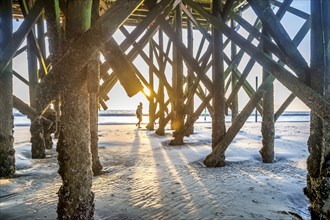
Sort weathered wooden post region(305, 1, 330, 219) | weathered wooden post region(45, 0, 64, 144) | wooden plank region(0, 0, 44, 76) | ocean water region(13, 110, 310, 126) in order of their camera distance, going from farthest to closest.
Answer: ocean water region(13, 110, 310, 126), wooden plank region(0, 0, 44, 76), weathered wooden post region(305, 1, 330, 219), weathered wooden post region(45, 0, 64, 144)

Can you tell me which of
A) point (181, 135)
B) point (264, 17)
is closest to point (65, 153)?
point (264, 17)

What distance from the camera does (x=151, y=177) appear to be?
3602 mm

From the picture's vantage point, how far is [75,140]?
6.34ft

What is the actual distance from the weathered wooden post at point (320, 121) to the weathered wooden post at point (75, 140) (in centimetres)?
187

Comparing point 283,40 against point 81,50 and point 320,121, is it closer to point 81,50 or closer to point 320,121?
point 320,121

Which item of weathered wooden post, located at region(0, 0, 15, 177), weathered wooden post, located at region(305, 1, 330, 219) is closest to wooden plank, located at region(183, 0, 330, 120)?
weathered wooden post, located at region(305, 1, 330, 219)

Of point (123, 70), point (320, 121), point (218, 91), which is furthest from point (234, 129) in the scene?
point (123, 70)

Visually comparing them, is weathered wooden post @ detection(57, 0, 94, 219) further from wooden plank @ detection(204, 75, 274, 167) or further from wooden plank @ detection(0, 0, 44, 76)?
wooden plank @ detection(204, 75, 274, 167)

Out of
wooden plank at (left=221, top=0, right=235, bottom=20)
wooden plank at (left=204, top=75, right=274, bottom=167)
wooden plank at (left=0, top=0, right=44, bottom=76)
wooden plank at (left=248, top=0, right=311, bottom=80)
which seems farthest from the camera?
wooden plank at (left=204, top=75, right=274, bottom=167)

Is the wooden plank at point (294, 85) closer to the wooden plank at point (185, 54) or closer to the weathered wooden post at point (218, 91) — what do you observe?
the weathered wooden post at point (218, 91)

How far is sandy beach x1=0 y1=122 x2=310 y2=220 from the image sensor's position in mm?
2424

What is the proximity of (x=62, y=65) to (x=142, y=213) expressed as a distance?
1.48m

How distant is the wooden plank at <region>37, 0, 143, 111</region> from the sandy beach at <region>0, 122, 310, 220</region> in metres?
1.24

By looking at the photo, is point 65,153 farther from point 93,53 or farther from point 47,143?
point 47,143
